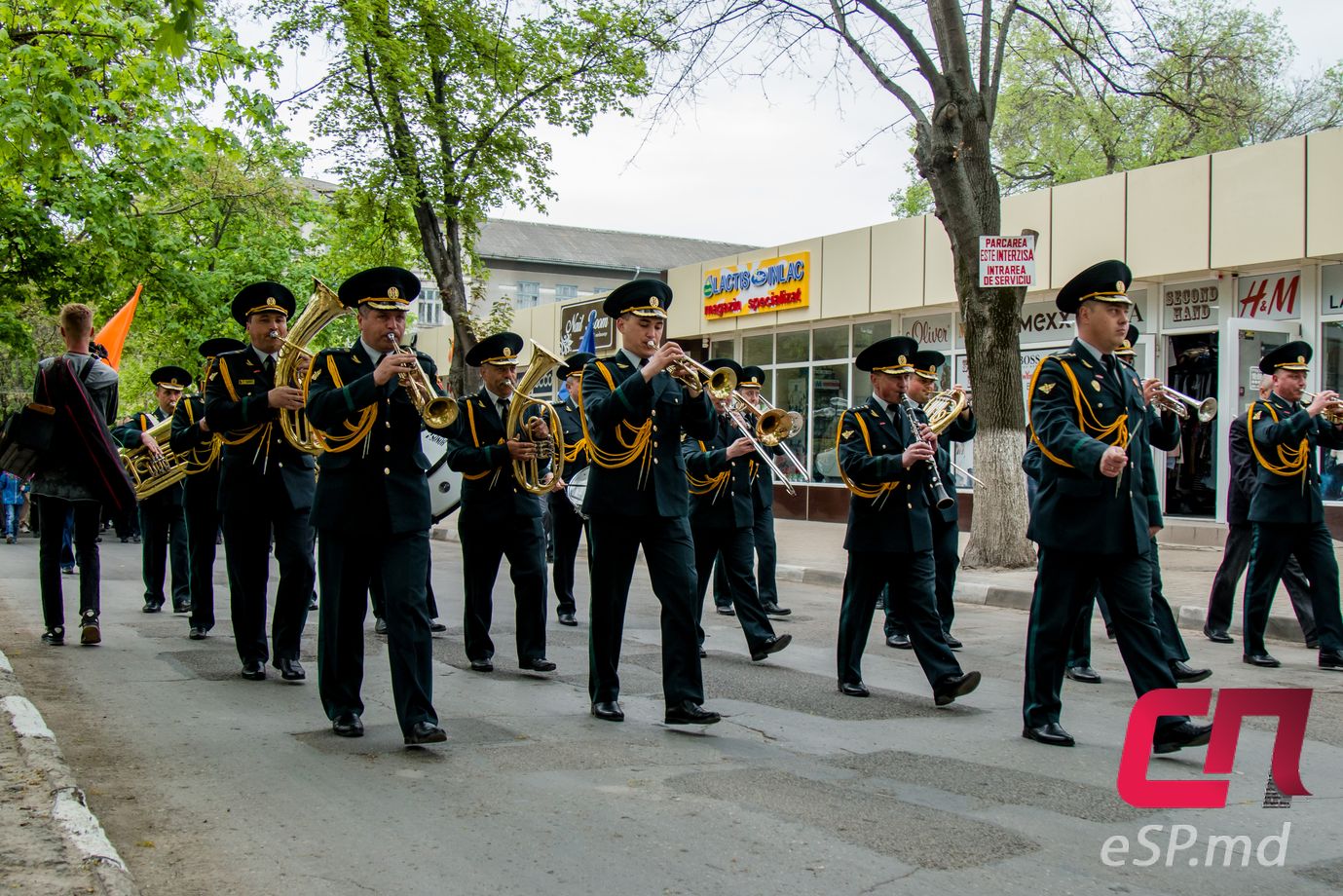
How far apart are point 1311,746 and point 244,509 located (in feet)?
18.9

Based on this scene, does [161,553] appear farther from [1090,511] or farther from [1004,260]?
[1004,260]

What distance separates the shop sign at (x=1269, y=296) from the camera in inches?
687

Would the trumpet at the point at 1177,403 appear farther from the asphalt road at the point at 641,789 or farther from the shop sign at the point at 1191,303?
the shop sign at the point at 1191,303

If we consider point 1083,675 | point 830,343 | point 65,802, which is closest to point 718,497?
point 1083,675

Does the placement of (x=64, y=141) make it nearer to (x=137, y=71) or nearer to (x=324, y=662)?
(x=137, y=71)

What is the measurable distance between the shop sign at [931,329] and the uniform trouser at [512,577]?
50.1 feet

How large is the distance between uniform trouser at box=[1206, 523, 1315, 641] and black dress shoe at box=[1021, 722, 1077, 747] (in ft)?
12.5

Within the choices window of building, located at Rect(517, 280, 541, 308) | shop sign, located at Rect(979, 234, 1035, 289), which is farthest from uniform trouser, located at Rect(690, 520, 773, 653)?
window of building, located at Rect(517, 280, 541, 308)

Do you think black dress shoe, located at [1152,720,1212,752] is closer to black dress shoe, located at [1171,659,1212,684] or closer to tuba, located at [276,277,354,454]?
black dress shoe, located at [1171,659,1212,684]

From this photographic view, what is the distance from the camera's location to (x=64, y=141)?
32.7 feet

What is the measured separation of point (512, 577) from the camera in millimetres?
8391

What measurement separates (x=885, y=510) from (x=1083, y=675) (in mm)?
1824

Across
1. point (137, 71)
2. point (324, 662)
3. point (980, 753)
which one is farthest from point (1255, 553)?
point (137, 71)

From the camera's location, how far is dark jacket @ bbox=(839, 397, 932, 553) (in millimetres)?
7523
